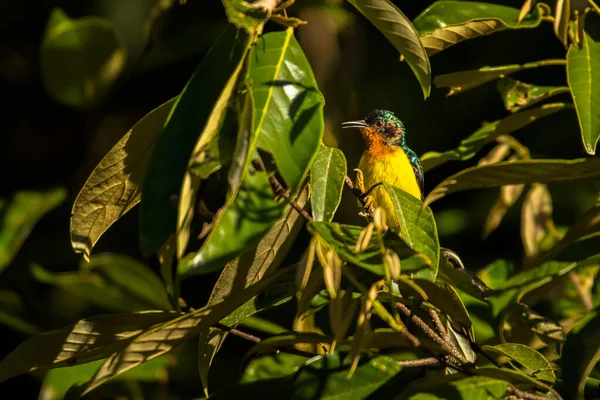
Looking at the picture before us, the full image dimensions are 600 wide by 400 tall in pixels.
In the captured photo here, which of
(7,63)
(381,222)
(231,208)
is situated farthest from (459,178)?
(7,63)

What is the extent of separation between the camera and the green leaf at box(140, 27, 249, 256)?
5.16ft

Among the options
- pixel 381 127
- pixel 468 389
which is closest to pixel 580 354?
pixel 468 389

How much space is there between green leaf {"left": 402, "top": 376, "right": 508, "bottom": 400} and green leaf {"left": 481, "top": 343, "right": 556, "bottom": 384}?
0.55ft

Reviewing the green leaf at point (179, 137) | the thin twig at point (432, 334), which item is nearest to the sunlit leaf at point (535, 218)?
the thin twig at point (432, 334)

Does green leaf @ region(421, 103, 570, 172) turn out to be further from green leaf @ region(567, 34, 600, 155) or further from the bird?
the bird

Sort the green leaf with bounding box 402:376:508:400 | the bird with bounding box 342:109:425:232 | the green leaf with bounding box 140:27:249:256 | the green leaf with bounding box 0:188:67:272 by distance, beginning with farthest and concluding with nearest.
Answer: the green leaf with bounding box 0:188:67:272, the bird with bounding box 342:109:425:232, the green leaf with bounding box 402:376:508:400, the green leaf with bounding box 140:27:249:256

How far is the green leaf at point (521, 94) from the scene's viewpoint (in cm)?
257

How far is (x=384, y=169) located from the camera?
372 cm

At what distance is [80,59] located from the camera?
4.71 m

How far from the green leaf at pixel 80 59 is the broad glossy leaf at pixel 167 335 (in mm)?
2906

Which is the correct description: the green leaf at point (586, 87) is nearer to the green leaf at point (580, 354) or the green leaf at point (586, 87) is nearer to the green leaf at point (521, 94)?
the green leaf at point (521, 94)

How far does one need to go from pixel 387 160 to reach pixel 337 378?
75.3 inches

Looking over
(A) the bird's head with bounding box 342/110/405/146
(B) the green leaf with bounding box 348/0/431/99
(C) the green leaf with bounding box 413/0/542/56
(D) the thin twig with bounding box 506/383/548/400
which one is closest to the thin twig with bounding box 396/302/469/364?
(D) the thin twig with bounding box 506/383/548/400

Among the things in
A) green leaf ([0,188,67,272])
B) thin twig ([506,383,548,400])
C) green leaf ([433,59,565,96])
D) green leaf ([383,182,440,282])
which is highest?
green leaf ([433,59,565,96])
